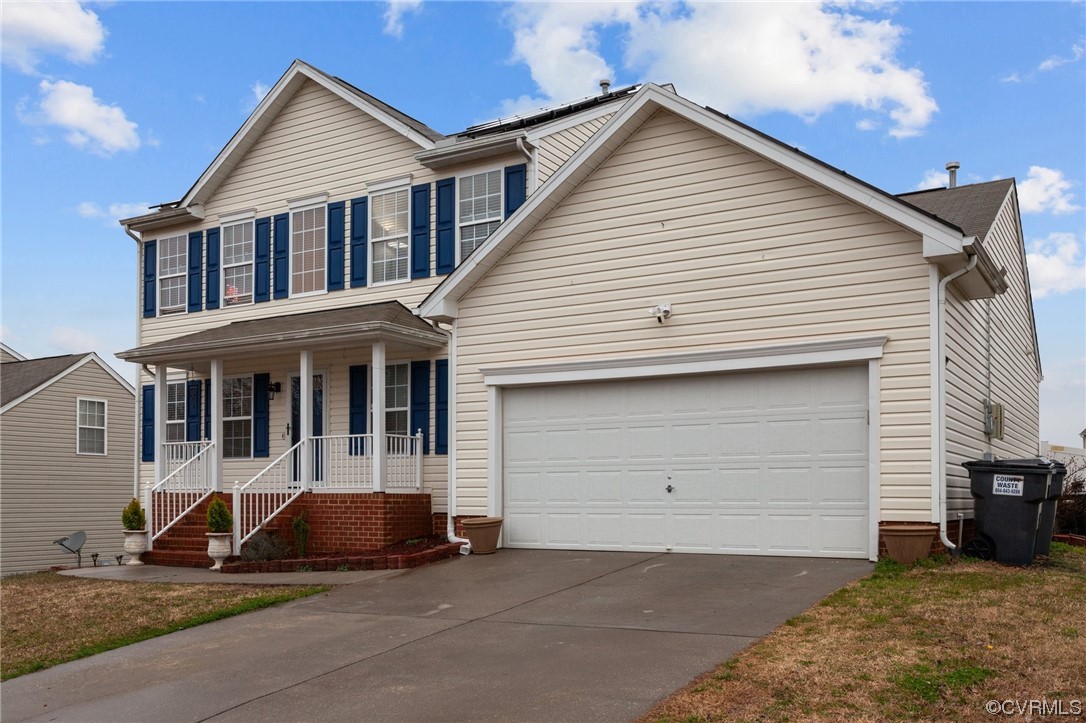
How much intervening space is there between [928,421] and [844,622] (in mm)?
3953

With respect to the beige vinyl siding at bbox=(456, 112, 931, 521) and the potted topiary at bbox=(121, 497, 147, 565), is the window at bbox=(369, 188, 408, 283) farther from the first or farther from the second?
the potted topiary at bbox=(121, 497, 147, 565)

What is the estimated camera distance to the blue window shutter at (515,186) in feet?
52.4

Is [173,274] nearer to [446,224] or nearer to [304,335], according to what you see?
[304,335]

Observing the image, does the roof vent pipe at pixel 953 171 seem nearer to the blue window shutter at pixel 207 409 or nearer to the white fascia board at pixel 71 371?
the blue window shutter at pixel 207 409

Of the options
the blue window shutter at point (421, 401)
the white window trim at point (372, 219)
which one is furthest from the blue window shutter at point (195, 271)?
the blue window shutter at point (421, 401)

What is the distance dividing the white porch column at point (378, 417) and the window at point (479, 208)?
2.30 meters

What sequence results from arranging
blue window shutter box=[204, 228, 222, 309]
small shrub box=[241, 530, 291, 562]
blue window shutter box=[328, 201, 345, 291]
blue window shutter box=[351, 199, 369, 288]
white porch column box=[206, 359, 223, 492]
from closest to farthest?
1. small shrub box=[241, 530, 291, 562]
2. white porch column box=[206, 359, 223, 492]
3. blue window shutter box=[351, 199, 369, 288]
4. blue window shutter box=[328, 201, 345, 291]
5. blue window shutter box=[204, 228, 222, 309]

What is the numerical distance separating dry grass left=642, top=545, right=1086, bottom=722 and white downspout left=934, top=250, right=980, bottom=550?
5.36ft

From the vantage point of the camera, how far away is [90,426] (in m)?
28.4

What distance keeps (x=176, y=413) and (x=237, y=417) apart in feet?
7.08

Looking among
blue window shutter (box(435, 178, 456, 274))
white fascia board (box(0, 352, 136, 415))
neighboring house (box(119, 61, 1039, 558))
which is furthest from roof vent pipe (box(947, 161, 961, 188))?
white fascia board (box(0, 352, 136, 415))

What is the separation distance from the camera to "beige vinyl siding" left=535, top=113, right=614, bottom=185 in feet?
53.2

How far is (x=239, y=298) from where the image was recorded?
19125mm

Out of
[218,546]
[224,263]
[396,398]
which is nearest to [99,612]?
[218,546]
